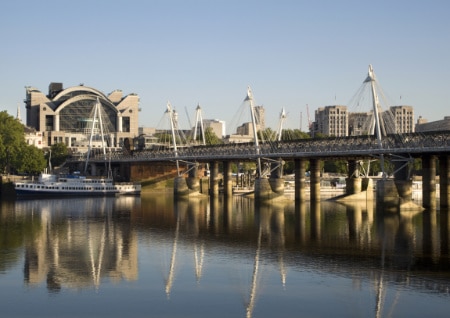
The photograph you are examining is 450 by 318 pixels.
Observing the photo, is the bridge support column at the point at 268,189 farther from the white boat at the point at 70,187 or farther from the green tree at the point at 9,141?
the green tree at the point at 9,141

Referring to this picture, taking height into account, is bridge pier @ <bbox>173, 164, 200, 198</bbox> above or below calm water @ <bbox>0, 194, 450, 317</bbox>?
above

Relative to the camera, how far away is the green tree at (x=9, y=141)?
5930 inches

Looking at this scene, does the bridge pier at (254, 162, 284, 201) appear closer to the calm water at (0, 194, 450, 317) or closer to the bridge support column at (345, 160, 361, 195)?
the bridge support column at (345, 160, 361, 195)

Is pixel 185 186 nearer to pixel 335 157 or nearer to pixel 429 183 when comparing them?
pixel 335 157

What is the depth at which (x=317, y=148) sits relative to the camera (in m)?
112

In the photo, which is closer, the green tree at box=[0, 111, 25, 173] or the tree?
the green tree at box=[0, 111, 25, 173]

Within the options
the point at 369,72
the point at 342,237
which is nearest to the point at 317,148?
the point at 369,72

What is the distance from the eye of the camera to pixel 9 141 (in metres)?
156

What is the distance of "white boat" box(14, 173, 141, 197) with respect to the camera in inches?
5162

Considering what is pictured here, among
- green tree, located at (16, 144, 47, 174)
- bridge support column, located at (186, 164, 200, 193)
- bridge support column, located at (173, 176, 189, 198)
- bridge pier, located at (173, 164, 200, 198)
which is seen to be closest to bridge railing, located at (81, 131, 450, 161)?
bridge support column, located at (186, 164, 200, 193)

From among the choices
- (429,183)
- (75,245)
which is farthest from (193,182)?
(75,245)

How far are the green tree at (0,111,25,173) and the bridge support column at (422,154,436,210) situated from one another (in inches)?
3442

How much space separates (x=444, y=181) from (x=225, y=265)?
55.3 metres

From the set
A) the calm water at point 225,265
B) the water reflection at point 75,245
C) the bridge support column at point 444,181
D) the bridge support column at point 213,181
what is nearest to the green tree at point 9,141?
the bridge support column at point 213,181
